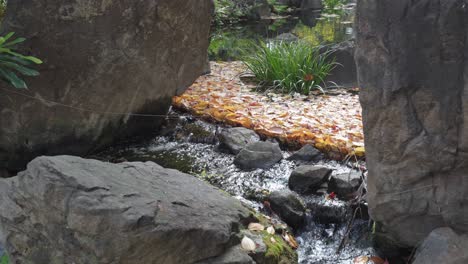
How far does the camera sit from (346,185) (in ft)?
11.1

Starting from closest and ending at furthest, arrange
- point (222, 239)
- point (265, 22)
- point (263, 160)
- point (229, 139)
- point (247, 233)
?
point (222, 239)
point (247, 233)
point (263, 160)
point (229, 139)
point (265, 22)

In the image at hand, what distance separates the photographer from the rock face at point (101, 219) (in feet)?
7.18

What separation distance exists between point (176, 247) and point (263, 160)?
169 centimetres

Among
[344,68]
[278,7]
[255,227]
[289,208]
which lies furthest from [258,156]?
[278,7]

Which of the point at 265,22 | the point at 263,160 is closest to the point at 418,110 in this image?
the point at 263,160

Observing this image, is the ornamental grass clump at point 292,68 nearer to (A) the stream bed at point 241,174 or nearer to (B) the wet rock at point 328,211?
(A) the stream bed at point 241,174

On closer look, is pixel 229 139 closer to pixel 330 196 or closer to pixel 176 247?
pixel 330 196

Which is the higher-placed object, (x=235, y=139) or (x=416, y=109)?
(x=416, y=109)

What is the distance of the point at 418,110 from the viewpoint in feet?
8.02

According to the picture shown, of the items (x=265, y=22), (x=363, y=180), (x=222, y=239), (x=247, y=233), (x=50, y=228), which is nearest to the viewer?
(x=50, y=228)

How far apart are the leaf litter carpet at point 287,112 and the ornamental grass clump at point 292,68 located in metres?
0.16

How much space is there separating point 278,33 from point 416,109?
889 cm

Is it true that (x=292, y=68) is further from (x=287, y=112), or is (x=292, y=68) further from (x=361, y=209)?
(x=361, y=209)

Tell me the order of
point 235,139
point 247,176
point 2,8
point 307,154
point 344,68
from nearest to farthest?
point 247,176 < point 307,154 < point 235,139 < point 344,68 < point 2,8
